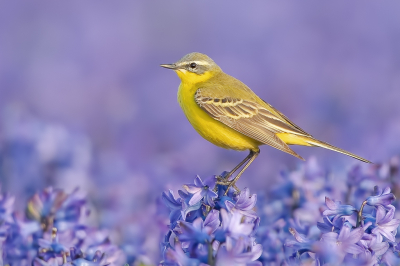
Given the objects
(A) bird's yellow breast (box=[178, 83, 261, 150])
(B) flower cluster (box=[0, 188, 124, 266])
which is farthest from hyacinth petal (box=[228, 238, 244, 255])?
(A) bird's yellow breast (box=[178, 83, 261, 150])

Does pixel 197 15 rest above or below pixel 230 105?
below

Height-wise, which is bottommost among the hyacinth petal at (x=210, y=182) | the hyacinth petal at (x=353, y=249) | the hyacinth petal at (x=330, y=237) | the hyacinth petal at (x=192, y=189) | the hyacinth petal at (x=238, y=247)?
the hyacinth petal at (x=192, y=189)

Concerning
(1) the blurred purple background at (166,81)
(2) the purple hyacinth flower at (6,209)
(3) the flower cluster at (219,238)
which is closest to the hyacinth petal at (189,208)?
(3) the flower cluster at (219,238)

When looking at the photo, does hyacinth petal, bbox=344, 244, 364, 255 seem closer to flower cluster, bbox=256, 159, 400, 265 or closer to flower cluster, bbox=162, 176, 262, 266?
flower cluster, bbox=256, 159, 400, 265

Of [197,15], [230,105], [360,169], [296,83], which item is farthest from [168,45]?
[360,169]

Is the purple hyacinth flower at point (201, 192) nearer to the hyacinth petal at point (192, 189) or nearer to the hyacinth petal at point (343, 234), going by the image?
the hyacinth petal at point (192, 189)

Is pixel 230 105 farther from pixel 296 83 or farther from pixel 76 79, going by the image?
pixel 76 79

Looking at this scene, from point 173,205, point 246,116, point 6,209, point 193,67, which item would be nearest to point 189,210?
point 173,205
